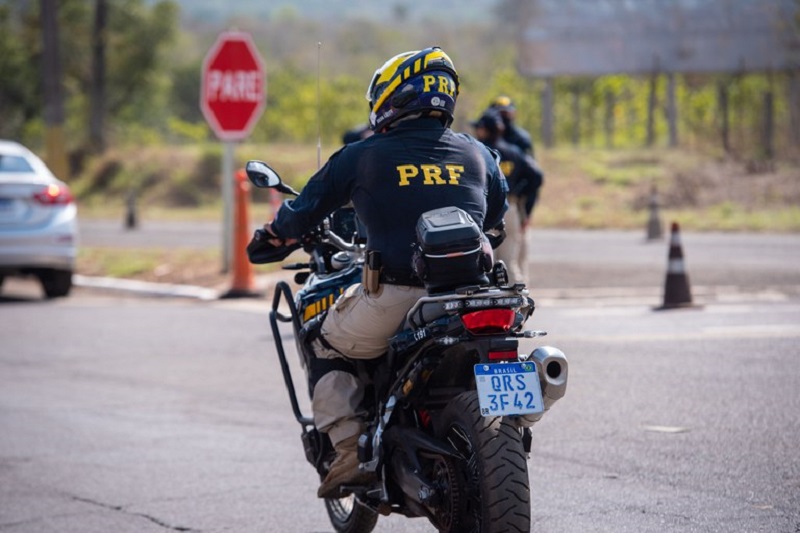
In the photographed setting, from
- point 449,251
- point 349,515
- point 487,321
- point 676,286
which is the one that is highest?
point 449,251

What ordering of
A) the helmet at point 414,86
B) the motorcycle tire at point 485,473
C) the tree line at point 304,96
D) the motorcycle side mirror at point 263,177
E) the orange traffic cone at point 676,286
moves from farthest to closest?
the tree line at point 304,96 → the orange traffic cone at point 676,286 → the motorcycle side mirror at point 263,177 → the helmet at point 414,86 → the motorcycle tire at point 485,473

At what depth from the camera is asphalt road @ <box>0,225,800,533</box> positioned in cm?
659

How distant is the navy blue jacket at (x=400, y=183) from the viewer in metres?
5.45

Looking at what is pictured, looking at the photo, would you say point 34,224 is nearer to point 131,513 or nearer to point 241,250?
point 241,250

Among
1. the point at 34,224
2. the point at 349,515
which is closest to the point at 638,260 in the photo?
the point at 34,224

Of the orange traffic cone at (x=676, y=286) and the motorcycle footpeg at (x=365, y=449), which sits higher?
the motorcycle footpeg at (x=365, y=449)

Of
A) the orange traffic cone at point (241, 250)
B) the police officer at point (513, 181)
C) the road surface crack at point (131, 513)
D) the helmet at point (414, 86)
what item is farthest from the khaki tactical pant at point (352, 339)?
the orange traffic cone at point (241, 250)

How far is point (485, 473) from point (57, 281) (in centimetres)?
1288

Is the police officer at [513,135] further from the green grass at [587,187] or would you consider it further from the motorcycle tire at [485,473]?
the motorcycle tire at [485,473]

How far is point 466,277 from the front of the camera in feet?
17.0

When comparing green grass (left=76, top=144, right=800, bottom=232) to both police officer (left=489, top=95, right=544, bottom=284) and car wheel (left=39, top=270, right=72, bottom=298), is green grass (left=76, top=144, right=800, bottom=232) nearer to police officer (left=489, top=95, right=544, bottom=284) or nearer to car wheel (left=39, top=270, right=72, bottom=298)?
car wheel (left=39, top=270, right=72, bottom=298)

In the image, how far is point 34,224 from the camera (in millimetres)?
16547

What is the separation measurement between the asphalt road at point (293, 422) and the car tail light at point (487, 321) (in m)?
1.36

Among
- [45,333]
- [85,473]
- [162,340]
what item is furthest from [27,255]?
[85,473]
